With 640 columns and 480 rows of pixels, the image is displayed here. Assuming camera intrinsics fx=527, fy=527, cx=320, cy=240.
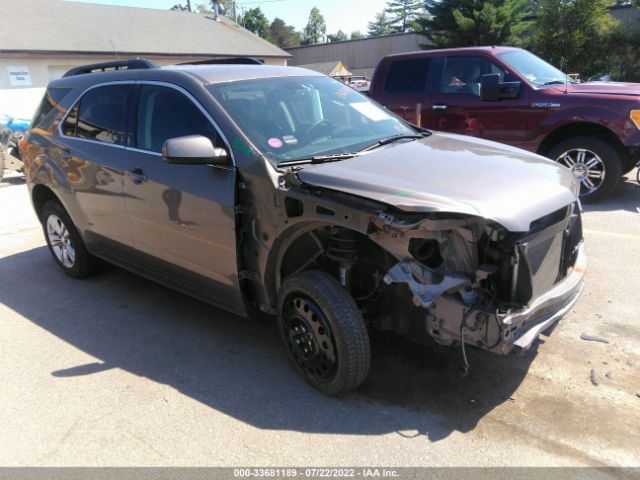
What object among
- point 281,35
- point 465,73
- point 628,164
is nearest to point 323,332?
point 628,164

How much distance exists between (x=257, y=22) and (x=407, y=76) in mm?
87628

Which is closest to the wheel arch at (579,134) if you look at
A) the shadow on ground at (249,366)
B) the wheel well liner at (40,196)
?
the shadow on ground at (249,366)

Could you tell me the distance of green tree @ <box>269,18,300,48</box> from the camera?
94.4m

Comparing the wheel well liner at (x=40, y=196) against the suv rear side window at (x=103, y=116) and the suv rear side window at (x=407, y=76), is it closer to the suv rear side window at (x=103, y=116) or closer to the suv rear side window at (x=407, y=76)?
the suv rear side window at (x=103, y=116)

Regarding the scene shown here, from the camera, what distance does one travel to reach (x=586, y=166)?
6840 millimetres

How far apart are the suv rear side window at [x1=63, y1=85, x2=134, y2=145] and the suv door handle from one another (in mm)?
302

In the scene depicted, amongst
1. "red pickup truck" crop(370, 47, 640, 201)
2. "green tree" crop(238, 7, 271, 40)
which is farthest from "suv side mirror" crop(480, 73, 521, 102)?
"green tree" crop(238, 7, 271, 40)

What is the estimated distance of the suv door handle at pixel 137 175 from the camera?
392 centimetres

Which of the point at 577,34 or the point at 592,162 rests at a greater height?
the point at 577,34

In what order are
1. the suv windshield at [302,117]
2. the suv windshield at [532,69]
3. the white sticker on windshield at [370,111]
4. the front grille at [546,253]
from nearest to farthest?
1. the front grille at [546,253]
2. the suv windshield at [302,117]
3. the white sticker on windshield at [370,111]
4. the suv windshield at [532,69]

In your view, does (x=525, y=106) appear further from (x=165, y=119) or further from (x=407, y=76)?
(x=165, y=119)

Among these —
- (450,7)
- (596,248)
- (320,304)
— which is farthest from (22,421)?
(450,7)

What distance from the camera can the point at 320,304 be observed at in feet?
9.88

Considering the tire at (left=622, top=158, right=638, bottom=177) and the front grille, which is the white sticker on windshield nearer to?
the front grille
